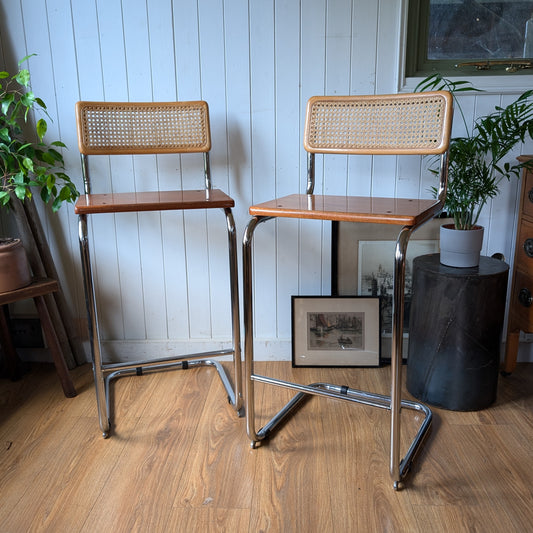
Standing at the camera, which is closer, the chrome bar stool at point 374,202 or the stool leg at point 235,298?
the chrome bar stool at point 374,202

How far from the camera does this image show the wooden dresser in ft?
5.91

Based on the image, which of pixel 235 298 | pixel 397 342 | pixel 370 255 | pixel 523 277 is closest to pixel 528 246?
pixel 523 277

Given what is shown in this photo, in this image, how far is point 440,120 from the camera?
4.90 ft

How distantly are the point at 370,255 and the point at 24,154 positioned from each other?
127cm

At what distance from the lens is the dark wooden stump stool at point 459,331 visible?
165 centimetres

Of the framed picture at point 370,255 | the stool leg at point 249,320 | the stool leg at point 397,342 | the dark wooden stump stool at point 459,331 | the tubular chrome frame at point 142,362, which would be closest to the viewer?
the stool leg at point 397,342

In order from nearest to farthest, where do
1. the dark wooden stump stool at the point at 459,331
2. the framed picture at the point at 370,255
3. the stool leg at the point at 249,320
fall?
1. the stool leg at the point at 249,320
2. the dark wooden stump stool at the point at 459,331
3. the framed picture at the point at 370,255

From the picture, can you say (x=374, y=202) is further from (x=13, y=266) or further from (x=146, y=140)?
(x=13, y=266)

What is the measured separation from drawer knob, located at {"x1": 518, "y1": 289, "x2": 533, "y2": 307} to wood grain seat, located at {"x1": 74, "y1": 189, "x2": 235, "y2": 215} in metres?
1.04

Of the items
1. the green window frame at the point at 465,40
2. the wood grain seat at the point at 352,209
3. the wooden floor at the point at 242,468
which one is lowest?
the wooden floor at the point at 242,468

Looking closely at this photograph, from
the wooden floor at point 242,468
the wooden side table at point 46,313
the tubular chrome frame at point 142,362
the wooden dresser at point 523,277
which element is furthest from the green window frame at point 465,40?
the wooden side table at point 46,313

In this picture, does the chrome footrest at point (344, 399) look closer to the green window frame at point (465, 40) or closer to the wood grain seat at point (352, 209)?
the wood grain seat at point (352, 209)

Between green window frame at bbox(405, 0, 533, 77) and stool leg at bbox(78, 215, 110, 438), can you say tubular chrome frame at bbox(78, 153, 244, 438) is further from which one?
green window frame at bbox(405, 0, 533, 77)

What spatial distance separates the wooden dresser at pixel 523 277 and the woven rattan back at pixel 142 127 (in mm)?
1070
